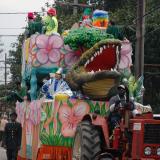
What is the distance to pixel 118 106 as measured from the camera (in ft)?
37.4

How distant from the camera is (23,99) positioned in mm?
19172

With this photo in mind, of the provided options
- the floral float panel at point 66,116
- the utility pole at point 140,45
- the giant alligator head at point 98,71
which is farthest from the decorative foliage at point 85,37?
the utility pole at point 140,45

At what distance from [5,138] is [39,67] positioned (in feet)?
7.59

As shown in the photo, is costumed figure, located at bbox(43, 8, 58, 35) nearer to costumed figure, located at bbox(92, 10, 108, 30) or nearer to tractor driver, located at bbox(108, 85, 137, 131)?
costumed figure, located at bbox(92, 10, 108, 30)

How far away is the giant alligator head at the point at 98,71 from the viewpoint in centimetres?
1385

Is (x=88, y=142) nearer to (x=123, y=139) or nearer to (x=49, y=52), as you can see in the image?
(x=123, y=139)

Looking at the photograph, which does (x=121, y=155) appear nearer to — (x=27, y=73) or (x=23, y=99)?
(x=27, y=73)

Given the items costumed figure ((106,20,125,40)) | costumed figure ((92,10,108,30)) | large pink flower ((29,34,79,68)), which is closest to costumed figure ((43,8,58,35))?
large pink flower ((29,34,79,68))

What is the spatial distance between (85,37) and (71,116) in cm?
276

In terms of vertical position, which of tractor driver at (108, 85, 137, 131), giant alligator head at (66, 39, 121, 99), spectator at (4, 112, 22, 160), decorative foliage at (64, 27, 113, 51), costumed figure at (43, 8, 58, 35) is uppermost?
costumed figure at (43, 8, 58, 35)

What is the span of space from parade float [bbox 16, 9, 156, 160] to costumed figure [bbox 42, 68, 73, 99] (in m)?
0.35

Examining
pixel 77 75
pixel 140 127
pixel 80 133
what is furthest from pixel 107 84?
pixel 140 127

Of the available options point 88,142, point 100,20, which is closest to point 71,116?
point 88,142

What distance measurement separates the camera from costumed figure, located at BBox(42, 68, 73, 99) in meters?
15.4
